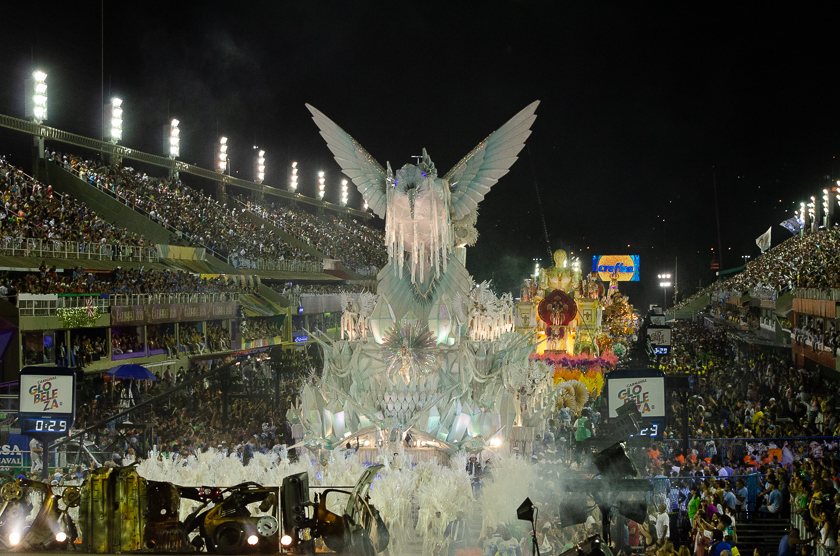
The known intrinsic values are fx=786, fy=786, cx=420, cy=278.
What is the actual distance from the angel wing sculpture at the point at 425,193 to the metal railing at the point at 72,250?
40.3 ft

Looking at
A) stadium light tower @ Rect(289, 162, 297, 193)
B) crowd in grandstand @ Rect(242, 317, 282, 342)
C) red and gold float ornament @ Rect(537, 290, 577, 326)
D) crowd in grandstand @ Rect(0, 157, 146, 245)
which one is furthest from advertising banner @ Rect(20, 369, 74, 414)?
stadium light tower @ Rect(289, 162, 297, 193)

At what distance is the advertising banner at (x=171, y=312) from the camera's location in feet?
88.1

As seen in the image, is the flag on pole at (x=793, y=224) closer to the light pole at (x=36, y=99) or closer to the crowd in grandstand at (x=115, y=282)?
the crowd in grandstand at (x=115, y=282)

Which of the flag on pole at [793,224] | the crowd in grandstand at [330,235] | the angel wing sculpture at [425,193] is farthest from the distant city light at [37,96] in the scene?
the flag on pole at [793,224]

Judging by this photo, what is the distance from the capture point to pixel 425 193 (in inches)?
730

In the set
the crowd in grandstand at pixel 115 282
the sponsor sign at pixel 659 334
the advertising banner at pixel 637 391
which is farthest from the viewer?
the sponsor sign at pixel 659 334

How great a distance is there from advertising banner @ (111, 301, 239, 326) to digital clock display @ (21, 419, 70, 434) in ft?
41.6

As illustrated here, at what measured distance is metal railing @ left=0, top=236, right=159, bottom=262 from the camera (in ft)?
83.1

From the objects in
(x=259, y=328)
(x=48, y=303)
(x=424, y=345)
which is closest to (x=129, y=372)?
(x=48, y=303)

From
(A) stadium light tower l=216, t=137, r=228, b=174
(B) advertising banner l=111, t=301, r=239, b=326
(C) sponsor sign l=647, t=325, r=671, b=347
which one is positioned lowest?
(C) sponsor sign l=647, t=325, r=671, b=347

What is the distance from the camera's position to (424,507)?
1270 centimetres

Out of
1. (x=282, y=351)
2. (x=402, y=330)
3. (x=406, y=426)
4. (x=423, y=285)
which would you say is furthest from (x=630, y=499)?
(x=282, y=351)

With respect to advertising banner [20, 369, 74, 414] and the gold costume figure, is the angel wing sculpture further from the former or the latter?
the gold costume figure

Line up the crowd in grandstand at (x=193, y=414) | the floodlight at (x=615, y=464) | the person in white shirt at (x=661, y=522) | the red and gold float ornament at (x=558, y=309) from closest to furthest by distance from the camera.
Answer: the floodlight at (x=615, y=464), the person in white shirt at (x=661, y=522), the crowd in grandstand at (x=193, y=414), the red and gold float ornament at (x=558, y=309)
